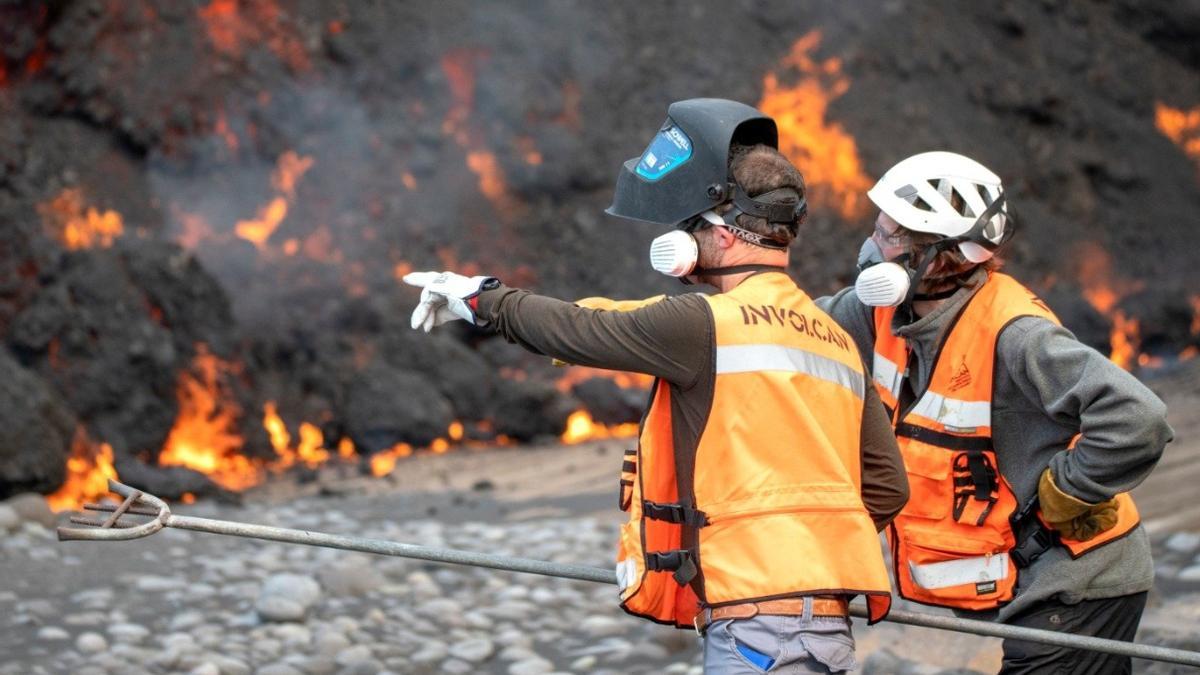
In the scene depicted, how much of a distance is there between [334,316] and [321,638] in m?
8.65

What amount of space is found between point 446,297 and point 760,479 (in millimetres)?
856

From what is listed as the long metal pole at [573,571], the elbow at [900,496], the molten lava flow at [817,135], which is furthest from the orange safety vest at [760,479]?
the molten lava flow at [817,135]

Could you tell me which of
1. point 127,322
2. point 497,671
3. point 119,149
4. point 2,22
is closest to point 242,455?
point 127,322

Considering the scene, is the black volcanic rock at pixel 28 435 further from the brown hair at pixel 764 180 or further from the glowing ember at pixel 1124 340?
the glowing ember at pixel 1124 340

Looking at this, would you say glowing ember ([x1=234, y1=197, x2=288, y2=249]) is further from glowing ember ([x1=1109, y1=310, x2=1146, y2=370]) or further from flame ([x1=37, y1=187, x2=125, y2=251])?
glowing ember ([x1=1109, y1=310, x2=1146, y2=370])

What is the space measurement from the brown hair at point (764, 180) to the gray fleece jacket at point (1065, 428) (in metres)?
0.82

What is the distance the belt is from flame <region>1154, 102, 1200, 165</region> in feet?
62.1

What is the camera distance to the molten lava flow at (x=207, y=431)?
12.5 meters

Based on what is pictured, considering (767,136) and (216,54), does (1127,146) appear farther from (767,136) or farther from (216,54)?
(767,136)

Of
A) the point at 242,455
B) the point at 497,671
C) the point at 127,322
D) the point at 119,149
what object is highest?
the point at 119,149

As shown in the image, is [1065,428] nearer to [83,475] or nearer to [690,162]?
[690,162]

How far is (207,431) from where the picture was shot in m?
12.8

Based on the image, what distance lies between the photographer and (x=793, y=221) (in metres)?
3.51

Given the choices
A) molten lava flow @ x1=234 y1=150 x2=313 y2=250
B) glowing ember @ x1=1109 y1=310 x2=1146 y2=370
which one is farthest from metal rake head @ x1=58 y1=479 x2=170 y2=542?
glowing ember @ x1=1109 y1=310 x2=1146 y2=370
